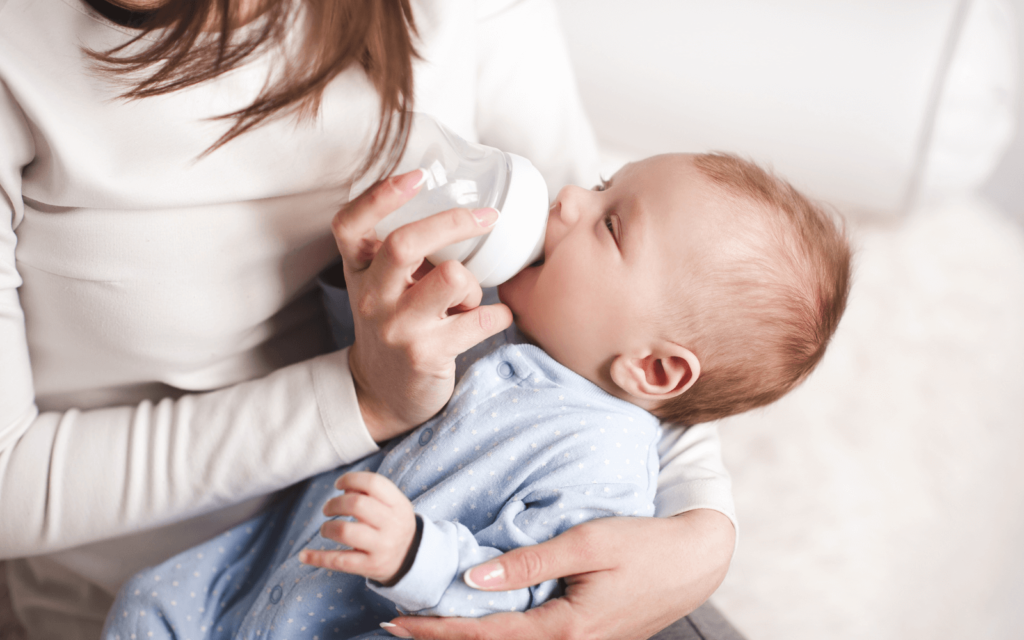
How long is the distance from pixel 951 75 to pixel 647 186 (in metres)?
0.95

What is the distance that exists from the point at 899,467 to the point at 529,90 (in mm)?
1029

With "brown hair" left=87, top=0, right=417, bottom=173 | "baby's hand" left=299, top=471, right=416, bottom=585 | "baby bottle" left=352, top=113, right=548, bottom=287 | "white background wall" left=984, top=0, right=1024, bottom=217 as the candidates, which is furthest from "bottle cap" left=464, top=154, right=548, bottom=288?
"white background wall" left=984, top=0, right=1024, bottom=217

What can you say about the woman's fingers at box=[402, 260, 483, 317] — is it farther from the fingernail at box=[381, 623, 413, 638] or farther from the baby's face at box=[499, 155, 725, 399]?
the fingernail at box=[381, 623, 413, 638]

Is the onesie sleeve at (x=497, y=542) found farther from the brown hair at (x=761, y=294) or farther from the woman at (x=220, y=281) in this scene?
the brown hair at (x=761, y=294)

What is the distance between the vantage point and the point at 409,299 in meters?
0.65

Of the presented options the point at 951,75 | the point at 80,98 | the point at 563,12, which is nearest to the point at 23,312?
the point at 80,98

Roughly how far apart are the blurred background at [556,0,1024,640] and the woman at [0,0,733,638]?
0.56 metres

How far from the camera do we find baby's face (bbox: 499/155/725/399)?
80 centimetres

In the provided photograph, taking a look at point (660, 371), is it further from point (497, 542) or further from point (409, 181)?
point (409, 181)

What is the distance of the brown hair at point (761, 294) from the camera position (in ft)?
2.59

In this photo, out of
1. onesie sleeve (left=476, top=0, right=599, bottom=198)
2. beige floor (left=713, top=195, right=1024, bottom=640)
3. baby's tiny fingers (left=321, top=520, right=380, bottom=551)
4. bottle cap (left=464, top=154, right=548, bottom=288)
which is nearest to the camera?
baby's tiny fingers (left=321, top=520, right=380, bottom=551)

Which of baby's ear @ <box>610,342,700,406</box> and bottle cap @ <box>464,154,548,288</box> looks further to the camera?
baby's ear @ <box>610,342,700,406</box>

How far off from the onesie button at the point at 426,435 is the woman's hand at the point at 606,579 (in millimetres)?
178

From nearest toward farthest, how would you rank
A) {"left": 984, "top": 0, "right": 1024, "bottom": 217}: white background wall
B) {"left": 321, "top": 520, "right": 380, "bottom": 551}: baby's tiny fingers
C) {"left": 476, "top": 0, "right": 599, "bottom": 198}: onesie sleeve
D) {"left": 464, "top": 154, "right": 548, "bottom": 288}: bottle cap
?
{"left": 321, "top": 520, "right": 380, "bottom": 551}: baby's tiny fingers → {"left": 464, "top": 154, "right": 548, "bottom": 288}: bottle cap → {"left": 476, "top": 0, "right": 599, "bottom": 198}: onesie sleeve → {"left": 984, "top": 0, "right": 1024, "bottom": 217}: white background wall
